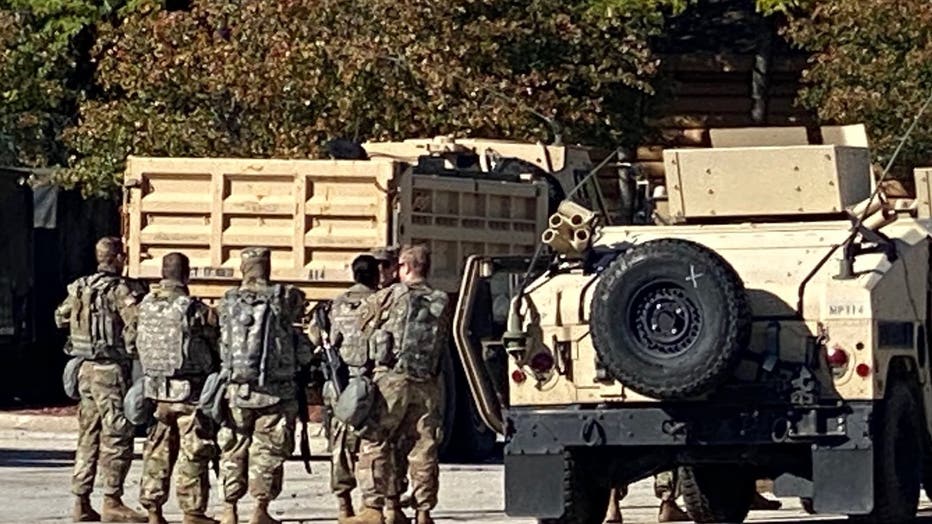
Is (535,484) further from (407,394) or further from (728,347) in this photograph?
(728,347)

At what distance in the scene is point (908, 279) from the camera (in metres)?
12.8

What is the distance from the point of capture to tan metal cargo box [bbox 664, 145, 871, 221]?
1354 cm

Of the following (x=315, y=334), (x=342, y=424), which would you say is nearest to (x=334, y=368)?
(x=342, y=424)

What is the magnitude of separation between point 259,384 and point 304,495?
342 cm

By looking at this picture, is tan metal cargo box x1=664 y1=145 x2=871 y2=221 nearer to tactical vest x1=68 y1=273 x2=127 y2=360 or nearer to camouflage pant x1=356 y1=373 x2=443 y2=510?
camouflage pant x1=356 y1=373 x2=443 y2=510

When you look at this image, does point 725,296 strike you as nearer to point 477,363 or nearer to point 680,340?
point 680,340

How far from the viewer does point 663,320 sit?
1233 centimetres

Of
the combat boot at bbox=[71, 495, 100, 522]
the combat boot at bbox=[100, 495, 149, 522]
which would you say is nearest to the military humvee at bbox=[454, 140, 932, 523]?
the combat boot at bbox=[100, 495, 149, 522]

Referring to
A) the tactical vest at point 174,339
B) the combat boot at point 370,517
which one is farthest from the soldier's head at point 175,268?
the combat boot at point 370,517

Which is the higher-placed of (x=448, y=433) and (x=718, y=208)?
(x=718, y=208)

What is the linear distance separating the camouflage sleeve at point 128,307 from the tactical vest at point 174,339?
0.54m

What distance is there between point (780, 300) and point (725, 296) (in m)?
0.51

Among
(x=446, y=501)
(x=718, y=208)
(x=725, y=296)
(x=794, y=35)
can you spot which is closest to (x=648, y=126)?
(x=794, y=35)

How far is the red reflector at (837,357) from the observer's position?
1232 centimetres
